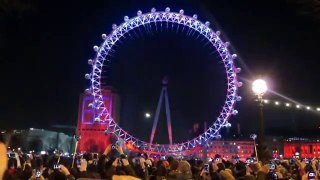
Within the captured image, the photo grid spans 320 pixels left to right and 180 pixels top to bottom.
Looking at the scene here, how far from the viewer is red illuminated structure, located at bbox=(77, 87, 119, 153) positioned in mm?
78938

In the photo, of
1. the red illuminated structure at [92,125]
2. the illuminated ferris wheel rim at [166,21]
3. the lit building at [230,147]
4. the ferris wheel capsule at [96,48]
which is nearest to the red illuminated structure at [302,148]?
the lit building at [230,147]

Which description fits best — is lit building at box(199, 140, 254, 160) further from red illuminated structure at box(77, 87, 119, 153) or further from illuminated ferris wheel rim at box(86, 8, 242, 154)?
illuminated ferris wheel rim at box(86, 8, 242, 154)

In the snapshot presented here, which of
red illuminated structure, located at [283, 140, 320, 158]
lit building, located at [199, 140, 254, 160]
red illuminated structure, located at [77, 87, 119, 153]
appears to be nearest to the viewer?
red illuminated structure, located at [283, 140, 320, 158]

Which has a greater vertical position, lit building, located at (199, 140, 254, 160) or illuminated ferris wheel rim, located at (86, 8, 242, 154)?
illuminated ferris wheel rim, located at (86, 8, 242, 154)

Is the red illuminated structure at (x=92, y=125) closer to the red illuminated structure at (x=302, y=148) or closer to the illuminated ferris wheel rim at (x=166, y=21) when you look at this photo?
the red illuminated structure at (x=302, y=148)

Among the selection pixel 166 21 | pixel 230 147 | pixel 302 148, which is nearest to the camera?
pixel 166 21

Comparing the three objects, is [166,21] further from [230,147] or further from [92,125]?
[230,147]

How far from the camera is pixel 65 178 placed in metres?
7.79

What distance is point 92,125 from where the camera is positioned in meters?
80.2

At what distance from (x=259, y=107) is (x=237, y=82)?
20718 millimetres

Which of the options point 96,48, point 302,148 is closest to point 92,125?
point 302,148

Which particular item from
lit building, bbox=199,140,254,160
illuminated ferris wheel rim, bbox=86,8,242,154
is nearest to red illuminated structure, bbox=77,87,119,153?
lit building, bbox=199,140,254,160

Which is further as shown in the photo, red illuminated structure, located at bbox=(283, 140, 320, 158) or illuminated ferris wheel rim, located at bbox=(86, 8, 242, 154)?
red illuminated structure, located at bbox=(283, 140, 320, 158)

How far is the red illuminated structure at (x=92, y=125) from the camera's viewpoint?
78938 mm
